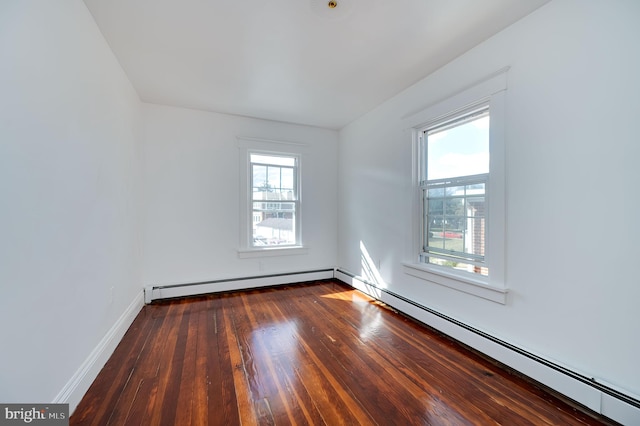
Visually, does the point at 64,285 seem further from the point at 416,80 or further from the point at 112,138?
the point at 416,80

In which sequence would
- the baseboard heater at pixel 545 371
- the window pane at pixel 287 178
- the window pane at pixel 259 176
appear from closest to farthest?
the baseboard heater at pixel 545 371 < the window pane at pixel 259 176 < the window pane at pixel 287 178

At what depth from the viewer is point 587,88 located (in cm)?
159

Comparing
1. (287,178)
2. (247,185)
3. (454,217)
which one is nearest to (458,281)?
(454,217)

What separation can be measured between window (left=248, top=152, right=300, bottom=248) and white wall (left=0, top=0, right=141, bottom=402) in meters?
1.92

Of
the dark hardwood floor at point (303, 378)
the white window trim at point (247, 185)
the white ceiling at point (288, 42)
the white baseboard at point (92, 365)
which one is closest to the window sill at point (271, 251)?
the white window trim at point (247, 185)

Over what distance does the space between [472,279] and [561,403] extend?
907mm

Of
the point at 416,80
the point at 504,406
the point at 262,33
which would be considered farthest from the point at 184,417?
the point at 416,80

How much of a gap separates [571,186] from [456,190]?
881 millimetres

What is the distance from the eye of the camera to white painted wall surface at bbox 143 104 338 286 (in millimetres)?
3412

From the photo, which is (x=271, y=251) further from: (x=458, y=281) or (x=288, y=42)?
(x=288, y=42)

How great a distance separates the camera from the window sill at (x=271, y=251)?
3.91 metres

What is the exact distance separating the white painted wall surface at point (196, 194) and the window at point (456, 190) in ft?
6.82

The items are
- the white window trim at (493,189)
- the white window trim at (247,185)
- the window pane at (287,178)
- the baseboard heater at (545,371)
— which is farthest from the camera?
the window pane at (287,178)

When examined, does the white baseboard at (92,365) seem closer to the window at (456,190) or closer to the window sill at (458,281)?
the window sill at (458,281)
